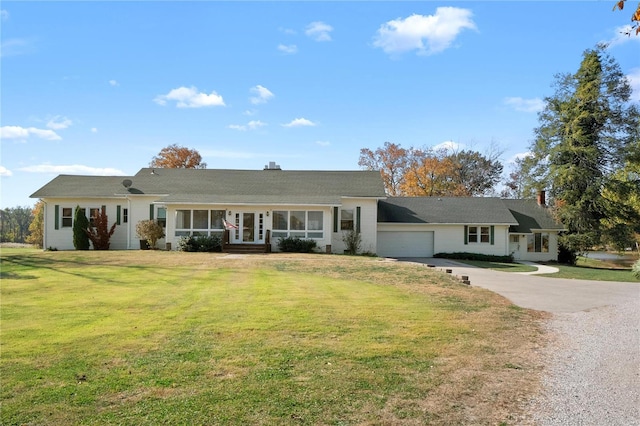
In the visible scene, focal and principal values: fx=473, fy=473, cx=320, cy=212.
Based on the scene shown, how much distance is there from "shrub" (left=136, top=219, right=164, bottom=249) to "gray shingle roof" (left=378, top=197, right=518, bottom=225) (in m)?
13.7

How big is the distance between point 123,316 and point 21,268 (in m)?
10.8

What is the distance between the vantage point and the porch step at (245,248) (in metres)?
26.0

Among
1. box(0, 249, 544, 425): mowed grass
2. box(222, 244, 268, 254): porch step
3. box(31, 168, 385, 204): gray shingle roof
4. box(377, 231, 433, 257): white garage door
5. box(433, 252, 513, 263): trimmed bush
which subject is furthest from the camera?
box(377, 231, 433, 257): white garage door

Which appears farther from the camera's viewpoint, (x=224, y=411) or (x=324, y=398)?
(x=324, y=398)

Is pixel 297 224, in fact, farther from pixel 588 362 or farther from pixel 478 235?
pixel 588 362

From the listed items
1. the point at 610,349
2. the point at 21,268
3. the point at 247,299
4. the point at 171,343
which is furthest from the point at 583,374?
the point at 21,268

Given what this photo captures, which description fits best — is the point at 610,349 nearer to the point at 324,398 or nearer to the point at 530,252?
the point at 324,398

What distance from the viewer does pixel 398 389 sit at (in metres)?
5.37

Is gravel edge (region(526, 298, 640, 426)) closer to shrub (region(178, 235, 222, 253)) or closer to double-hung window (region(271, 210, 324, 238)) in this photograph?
double-hung window (region(271, 210, 324, 238))

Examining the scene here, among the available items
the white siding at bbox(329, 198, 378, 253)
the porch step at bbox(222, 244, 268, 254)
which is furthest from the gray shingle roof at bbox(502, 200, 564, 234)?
the porch step at bbox(222, 244, 268, 254)

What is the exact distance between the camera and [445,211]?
1278 inches

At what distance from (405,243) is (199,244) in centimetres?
1342

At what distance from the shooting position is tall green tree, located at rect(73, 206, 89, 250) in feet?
89.4

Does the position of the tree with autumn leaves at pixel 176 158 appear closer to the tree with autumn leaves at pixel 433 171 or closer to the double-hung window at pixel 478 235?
the tree with autumn leaves at pixel 433 171
